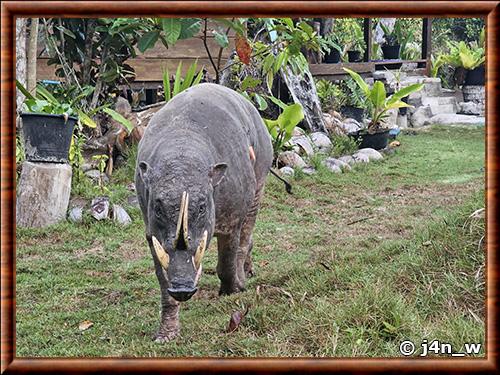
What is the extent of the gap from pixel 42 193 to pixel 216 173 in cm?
110

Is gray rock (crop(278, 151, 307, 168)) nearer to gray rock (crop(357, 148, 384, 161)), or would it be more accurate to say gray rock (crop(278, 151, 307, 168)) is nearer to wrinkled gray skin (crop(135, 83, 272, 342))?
gray rock (crop(357, 148, 384, 161))

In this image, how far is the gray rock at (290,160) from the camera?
7.16 metres

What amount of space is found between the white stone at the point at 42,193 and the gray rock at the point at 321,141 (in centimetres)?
441

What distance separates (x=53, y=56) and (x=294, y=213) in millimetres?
2870

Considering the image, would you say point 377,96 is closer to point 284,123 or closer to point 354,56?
point 354,56

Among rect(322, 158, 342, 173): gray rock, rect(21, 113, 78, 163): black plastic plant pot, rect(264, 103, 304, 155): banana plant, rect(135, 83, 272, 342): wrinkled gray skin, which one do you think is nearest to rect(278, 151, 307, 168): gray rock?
rect(264, 103, 304, 155): banana plant

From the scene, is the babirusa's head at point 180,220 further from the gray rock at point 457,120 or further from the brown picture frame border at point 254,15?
the gray rock at point 457,120

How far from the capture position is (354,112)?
997cm

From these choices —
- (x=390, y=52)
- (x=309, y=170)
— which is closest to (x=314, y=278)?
(x=309, y=170)

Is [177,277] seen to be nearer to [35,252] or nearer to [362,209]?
[35,252]

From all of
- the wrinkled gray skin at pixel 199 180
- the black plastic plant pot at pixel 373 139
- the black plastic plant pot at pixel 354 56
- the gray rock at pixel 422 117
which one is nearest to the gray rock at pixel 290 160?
the black plastic plant pot at pixel 373 139

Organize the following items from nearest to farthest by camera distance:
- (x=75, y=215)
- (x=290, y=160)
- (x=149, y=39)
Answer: (x=149, y=39) < (x=75, y=215) < (x=290, y=160)

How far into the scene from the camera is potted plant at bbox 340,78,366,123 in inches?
387

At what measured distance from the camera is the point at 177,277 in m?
2.52
